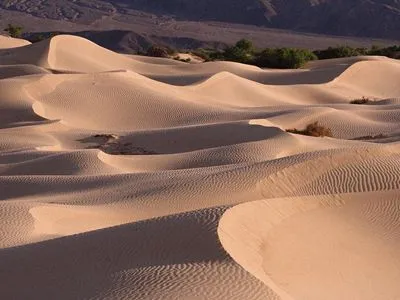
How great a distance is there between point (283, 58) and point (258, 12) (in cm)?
8908

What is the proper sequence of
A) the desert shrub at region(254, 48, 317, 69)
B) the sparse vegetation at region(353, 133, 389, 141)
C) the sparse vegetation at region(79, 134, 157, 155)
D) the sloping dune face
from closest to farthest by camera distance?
the sloping dune face → the sparse vegetation at region(79, 134, 157, 155) → the sparse vegetation at region(353, 133, 389, 141) → the desert shrub at region(254, 48, 317, 69)

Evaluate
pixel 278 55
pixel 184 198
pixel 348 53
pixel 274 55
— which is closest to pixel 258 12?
pixel 348 53

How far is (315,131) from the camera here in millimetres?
21547

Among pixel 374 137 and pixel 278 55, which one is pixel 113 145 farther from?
pixel 278 55

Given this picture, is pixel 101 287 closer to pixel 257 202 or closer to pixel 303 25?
pixel 257 202

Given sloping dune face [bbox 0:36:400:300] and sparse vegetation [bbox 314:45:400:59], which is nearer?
sloping dune face [bbox 0:36:400:300]

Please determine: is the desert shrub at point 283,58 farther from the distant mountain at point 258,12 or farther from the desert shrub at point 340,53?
the distant mountain at point 258,12

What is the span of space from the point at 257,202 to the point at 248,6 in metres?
126

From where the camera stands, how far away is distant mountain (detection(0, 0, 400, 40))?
373ft

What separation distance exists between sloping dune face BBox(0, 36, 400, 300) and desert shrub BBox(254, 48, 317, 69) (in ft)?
54.4

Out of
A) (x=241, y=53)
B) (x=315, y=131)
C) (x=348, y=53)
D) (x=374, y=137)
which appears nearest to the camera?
(x=374, y=137)

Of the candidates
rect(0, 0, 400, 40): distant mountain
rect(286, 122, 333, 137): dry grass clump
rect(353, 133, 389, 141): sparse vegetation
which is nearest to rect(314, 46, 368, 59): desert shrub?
rect(286, 122, 333, 137): dry grass clump

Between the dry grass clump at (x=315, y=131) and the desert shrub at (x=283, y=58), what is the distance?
2045 cm

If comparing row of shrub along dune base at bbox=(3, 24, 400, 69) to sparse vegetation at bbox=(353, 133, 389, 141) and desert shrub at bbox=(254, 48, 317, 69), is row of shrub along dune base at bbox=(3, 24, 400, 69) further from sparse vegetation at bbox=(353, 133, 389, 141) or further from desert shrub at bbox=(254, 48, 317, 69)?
sparse vegetation at bbox=(353, 133, 389, 141)
